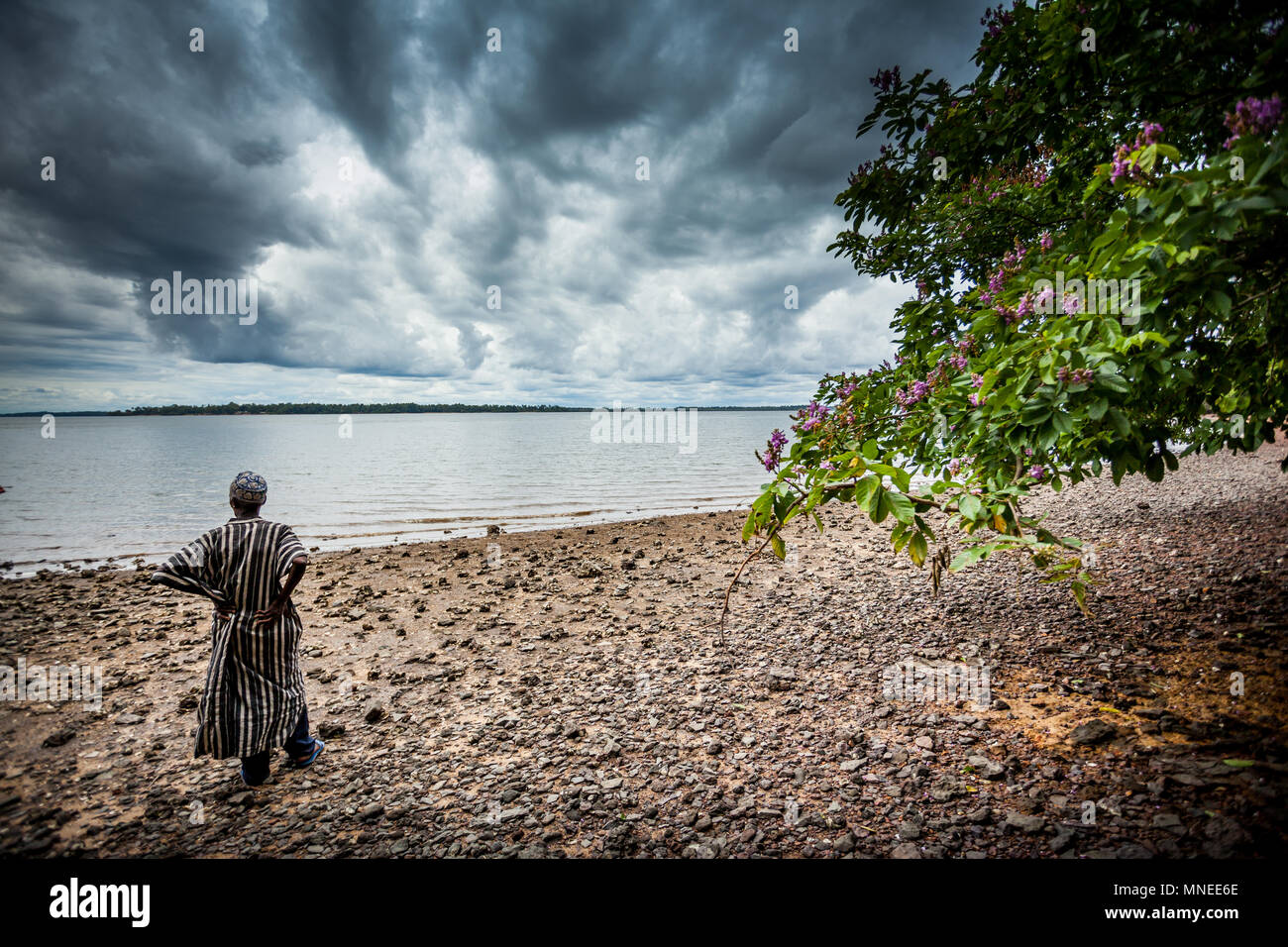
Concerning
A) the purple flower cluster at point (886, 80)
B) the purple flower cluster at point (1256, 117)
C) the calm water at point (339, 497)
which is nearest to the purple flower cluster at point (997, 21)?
the purple flower cluster at point (886, 80)

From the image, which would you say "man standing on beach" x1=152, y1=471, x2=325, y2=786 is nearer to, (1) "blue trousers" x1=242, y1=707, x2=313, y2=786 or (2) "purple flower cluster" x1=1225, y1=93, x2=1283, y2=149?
(1) "blue trousers" x1=242, y1=707, x2=313, y2=786

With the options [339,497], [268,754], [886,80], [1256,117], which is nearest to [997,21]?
[886,80]

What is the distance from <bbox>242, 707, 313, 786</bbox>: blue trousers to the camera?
471 cm

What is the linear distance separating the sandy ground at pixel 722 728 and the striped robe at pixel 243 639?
543 millimetres

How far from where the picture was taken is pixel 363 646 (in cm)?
827

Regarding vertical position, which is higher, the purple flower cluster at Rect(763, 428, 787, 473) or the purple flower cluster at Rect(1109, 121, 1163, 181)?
the purple flower cluster at Rect(1109, 121, 1163, 181)

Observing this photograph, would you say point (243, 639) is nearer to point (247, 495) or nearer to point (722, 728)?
point (247, 495)

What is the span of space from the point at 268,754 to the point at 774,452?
509 centimetres

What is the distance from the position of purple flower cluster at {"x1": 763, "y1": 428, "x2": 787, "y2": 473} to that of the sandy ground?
2.55m

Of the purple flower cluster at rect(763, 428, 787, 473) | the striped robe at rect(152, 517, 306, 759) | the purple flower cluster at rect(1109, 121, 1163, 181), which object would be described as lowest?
the striped robe at rect(152, 517, 306, 759)

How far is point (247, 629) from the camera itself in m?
4.61

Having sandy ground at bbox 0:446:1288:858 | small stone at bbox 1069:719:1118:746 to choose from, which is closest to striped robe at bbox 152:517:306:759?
sandy ground at bbox 0:446:1288:858

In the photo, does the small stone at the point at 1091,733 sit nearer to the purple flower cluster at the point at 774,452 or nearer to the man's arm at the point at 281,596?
the purple flower cluster at the point at 774,452
